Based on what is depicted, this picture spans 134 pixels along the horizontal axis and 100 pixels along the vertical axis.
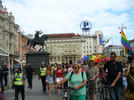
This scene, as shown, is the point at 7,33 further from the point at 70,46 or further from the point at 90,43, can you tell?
the point at 90,43

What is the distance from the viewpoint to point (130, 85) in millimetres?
5004

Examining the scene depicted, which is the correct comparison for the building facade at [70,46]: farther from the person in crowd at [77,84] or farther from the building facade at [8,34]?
the person in crowd at [77,84]

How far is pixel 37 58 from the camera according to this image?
2983 centimetres

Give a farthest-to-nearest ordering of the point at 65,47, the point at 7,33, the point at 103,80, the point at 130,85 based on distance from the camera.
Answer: the point at 65,47 → the point at 7,33 → the point at 103,80 → the point at 130,85

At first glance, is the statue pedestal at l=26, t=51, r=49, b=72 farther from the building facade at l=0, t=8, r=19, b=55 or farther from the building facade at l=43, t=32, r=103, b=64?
the building facade at l=43, t=32, r=103, b=64

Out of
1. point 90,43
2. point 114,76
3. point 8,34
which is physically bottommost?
point 114,76

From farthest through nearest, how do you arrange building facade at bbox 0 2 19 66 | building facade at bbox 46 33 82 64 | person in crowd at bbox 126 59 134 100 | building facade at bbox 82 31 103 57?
building facade at bbox 82 31 103 57
building facade at bbox 46 33 82 64
building facade at bbox 0 2 19 66
person in crowd at bbox 126 59 134 100

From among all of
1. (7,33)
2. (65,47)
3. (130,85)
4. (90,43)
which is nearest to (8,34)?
(7,33)

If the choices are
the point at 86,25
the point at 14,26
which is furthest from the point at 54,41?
the point at 86,25

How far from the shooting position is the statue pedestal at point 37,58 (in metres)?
29.7

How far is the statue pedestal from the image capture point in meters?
29.7

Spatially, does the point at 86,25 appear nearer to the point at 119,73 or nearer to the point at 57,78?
the point at 57,78

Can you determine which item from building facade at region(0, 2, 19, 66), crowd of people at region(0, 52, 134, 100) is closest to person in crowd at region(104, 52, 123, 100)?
crowd of people at region(0, 52, 134, 100)

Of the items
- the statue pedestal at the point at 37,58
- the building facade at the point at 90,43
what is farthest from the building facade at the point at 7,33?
the building facade at the point at 90,43
